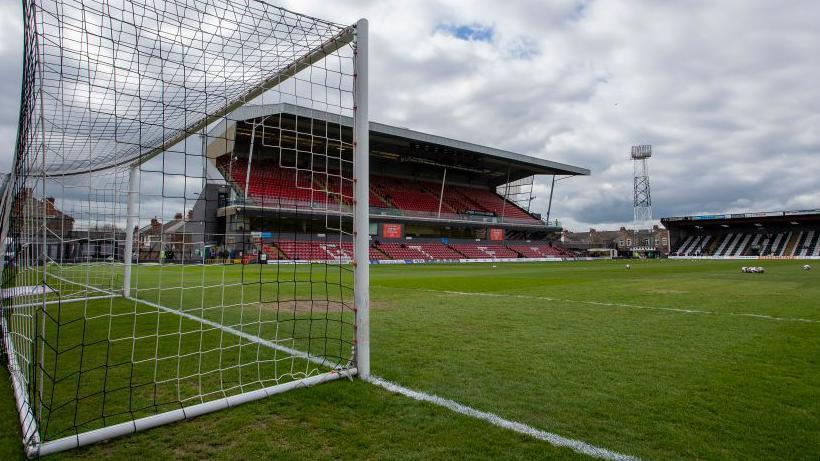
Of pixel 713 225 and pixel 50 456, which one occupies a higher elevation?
pixel 713 225

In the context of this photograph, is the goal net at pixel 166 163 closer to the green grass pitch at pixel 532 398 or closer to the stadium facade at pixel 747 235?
the green grass pitch at pixel 532 398

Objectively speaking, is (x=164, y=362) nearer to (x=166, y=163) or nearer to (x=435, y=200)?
(x=166, y=163)

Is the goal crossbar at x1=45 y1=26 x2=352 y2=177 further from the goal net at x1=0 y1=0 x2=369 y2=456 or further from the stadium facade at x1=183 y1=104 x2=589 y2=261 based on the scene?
the stadium facade at x1=183 y1=104 x2=589 y2=261

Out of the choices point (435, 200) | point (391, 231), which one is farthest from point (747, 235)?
point (391, 231)

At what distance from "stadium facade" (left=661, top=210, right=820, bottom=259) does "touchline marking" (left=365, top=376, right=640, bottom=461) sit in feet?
201

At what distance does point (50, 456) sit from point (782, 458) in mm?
4087

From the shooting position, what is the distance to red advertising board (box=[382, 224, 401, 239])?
40.9 meters

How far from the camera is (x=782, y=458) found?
97.0 inches

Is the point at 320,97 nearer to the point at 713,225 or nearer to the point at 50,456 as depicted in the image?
the point at 50,456

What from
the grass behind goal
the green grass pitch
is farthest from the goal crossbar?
the green grass pitch

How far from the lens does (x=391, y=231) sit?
4134cm

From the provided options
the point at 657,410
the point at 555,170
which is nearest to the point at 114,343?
the point at 657,410

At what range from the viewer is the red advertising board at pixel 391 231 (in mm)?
40906

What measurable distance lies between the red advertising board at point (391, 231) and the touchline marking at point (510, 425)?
37.0 metres
